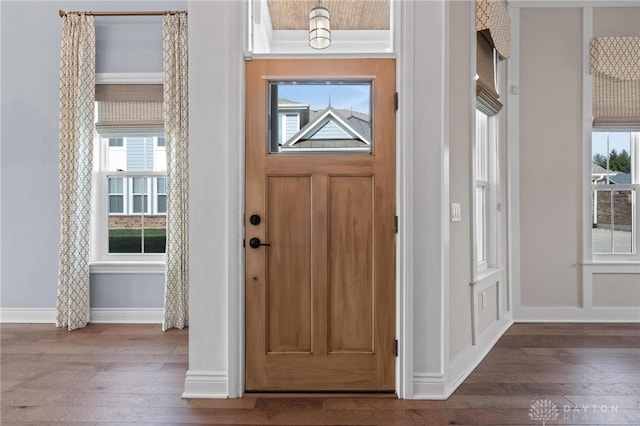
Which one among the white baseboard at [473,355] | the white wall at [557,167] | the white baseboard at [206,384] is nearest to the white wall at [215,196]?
the white baseboard at [206,384]

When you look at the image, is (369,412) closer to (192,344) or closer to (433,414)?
(433,414)

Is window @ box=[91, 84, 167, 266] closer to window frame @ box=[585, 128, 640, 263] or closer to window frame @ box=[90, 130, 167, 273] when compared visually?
window frame @ box=[90, 130, 167, 273]

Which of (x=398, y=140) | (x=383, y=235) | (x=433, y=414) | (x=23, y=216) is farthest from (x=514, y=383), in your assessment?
(x=23, y=216)

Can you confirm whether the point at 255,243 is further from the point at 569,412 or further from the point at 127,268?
the point at 127,268

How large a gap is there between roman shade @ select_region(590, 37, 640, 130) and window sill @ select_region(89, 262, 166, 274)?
4.81 m

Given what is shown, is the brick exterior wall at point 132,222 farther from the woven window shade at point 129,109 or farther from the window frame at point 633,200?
the window frame at point 633,200

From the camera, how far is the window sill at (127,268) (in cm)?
387

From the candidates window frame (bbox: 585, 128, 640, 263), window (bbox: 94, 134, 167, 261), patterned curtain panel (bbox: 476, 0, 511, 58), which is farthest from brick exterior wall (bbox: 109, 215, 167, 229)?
window frame (bbox: 585, 128, 640, 263)

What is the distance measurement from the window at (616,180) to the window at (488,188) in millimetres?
1393

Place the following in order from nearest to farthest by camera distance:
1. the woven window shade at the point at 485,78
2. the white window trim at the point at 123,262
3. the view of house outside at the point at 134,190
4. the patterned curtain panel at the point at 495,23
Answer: the patterned curtain panel at the point at 495,23, the woven window shade at the point at 485,78, the white window trim at the point at 123,262, the view of house outside at the point at 134,190

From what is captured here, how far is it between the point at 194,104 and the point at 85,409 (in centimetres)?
189

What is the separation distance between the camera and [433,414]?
2.11 m

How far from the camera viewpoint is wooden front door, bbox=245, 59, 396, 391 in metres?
2.34

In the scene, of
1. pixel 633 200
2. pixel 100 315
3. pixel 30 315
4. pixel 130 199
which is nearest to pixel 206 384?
pixel 100 315
